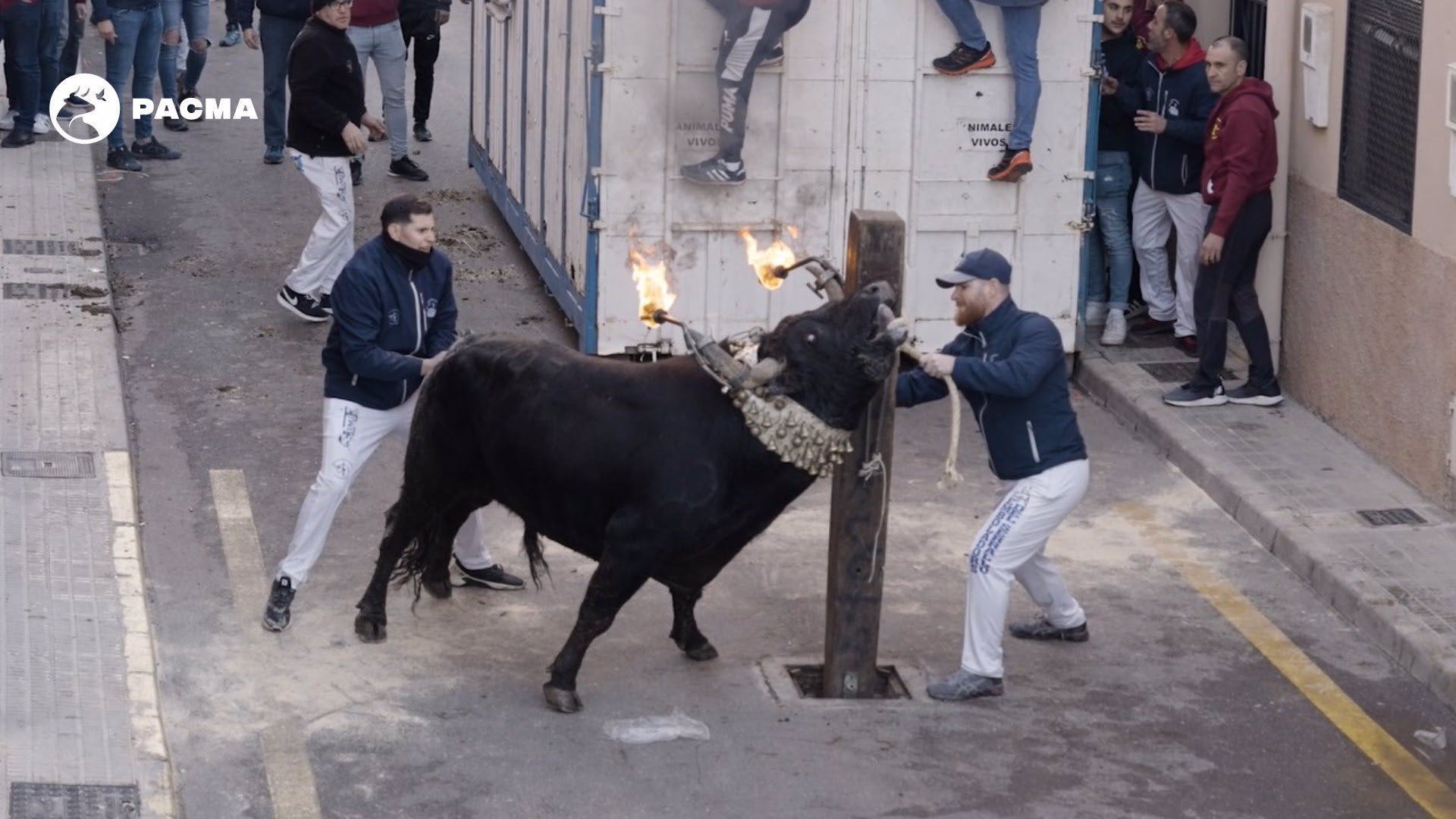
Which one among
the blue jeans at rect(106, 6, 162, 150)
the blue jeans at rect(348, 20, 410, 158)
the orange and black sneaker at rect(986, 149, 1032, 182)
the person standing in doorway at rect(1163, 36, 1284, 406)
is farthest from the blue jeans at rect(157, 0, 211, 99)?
the person standing in doorway at rect(1163, 36, 1284, 406)

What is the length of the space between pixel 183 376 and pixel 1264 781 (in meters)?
Answer: 6.77

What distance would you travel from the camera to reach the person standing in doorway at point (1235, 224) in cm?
1151

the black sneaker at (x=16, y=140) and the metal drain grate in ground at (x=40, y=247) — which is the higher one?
the black sneaker at (x=16, y=140)

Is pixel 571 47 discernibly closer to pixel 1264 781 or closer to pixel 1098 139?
pixel 1098 139

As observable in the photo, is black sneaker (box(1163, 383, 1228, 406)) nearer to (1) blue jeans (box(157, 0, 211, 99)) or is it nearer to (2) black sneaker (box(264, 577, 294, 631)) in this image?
(2) black sneaker (box(264, 577, 294, 631))

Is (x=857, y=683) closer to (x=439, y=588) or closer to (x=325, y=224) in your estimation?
(x=439, y=588)

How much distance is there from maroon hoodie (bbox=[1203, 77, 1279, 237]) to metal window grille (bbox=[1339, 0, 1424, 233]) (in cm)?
40

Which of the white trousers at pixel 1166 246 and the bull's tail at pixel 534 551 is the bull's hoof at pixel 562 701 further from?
the white trousers at pixel 1166 246

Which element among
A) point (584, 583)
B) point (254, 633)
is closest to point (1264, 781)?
point (584, 583)

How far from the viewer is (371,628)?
28.3ft

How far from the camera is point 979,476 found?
35.8 ft

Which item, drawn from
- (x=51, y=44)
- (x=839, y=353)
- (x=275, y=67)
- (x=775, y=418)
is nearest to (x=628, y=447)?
(x=775, y=418)

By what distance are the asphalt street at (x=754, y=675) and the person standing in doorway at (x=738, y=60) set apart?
803mm

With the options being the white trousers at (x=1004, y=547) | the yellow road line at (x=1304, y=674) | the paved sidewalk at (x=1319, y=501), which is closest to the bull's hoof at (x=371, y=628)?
the white trousers at (x=1004, y=547)
